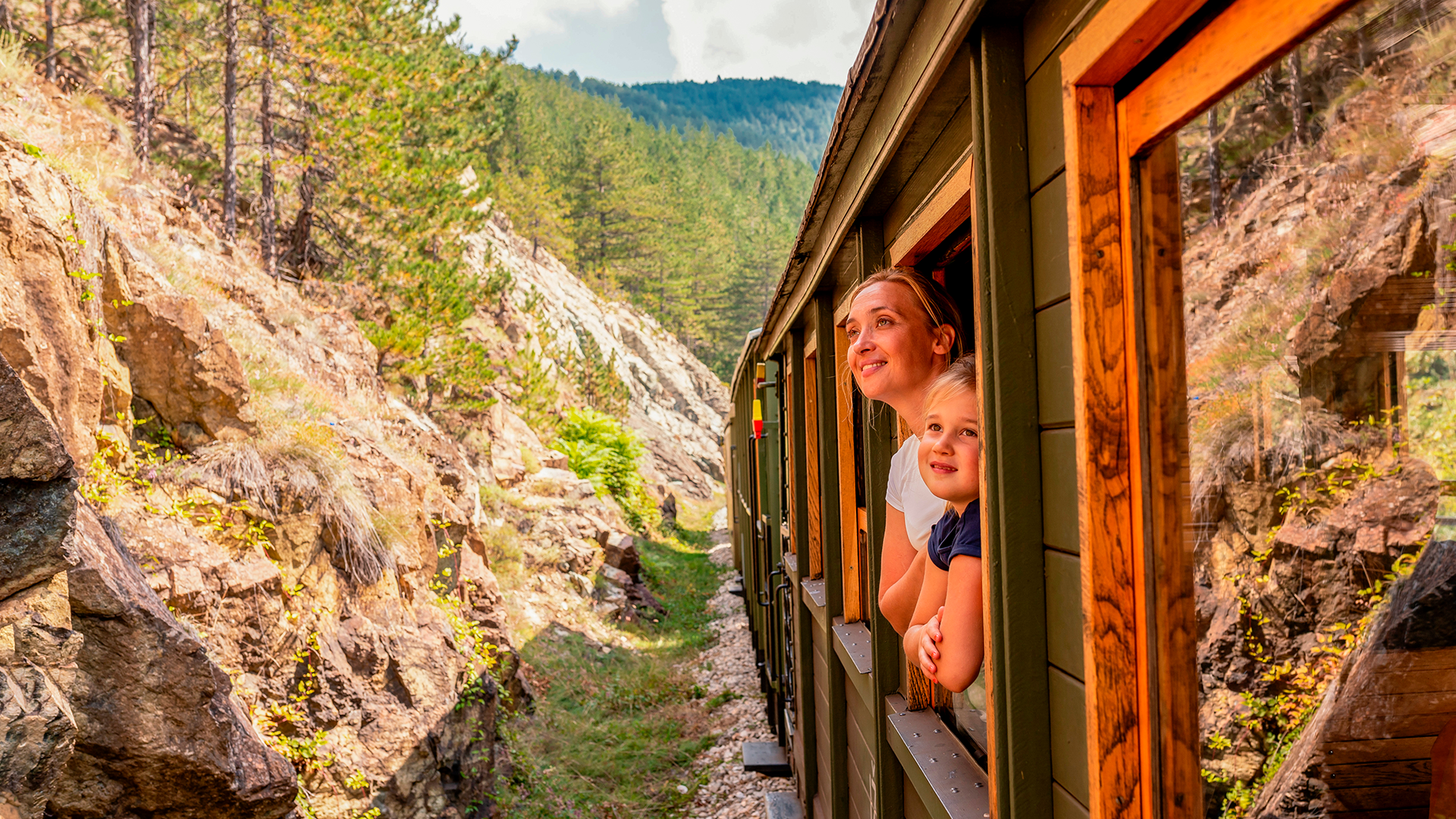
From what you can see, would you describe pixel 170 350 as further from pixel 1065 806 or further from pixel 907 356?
pixel 1065 806

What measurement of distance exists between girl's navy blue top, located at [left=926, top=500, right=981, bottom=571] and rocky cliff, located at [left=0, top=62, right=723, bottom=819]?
9.04 ft

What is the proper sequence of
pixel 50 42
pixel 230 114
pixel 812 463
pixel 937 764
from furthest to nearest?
pixel 50 42, pixel 230 114, pixel 812 463, pixel 937 764

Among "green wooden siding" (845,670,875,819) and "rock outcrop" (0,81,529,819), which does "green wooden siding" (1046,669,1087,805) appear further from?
"rock outcrop" (0,81,529,819)

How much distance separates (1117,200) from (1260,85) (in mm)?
265

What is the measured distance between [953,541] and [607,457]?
62.7ft

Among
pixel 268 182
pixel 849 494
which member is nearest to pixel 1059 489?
pixel 849 494

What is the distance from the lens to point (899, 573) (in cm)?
196

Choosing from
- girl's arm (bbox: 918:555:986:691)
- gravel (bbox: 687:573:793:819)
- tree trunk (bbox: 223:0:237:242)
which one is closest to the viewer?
girl's arm (bbox: 918:555:986:691)

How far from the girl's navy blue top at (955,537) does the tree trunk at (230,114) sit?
11969 mm

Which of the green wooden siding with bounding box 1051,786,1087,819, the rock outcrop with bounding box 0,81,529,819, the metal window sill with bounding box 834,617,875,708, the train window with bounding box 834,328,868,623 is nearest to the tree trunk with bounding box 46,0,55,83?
the rock outcrop with bounding box 0,81,529,819

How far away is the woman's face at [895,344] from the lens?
6.04 feet

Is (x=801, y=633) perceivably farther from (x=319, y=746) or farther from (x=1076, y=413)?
(x=1076, y=413)

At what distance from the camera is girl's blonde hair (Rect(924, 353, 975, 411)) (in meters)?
1.54

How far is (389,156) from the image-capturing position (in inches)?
488
